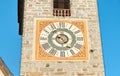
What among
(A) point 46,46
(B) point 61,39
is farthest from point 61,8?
(A) point 46,46

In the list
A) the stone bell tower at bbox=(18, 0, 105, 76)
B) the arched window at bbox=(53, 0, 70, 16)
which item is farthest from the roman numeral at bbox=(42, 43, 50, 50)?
the arched window at bbox=(53, 0, 70, 16)

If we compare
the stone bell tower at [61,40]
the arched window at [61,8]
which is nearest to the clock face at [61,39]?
the stone bell tower at [61,40]

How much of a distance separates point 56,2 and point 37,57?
132 inches

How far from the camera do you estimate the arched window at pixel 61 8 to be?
65.0 feet

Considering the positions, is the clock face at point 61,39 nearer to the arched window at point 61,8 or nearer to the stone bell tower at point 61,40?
the stone bell tower at point 61,40

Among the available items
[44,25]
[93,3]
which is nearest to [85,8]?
[93,3]

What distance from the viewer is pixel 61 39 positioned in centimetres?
1894

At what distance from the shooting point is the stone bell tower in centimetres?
1830

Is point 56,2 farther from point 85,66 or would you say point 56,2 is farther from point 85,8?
point 85,66

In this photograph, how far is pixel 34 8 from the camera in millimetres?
19828

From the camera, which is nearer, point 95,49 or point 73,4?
point 95,49

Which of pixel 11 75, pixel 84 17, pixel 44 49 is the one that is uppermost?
pixel 84 17

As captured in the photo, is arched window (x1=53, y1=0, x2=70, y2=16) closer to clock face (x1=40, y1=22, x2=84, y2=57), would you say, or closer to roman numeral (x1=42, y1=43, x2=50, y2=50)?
clock face (x1=40, y1=22, x2=84, y2=57)

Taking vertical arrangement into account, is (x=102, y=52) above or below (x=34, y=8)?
below
